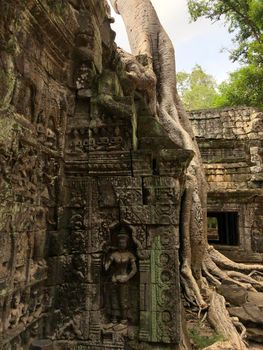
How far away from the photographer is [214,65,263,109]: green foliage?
12.7m

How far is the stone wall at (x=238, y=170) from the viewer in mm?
9344

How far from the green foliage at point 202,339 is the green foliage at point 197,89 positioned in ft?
75.4

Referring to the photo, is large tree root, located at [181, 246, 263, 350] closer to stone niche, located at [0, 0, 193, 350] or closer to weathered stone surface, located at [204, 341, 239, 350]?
weathered stone surface, located at [204, 341, 239, 350]

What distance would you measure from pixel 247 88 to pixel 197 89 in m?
13.7

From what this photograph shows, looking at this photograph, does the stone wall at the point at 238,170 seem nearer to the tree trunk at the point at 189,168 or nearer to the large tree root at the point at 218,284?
the large tree root at the point at 218,284

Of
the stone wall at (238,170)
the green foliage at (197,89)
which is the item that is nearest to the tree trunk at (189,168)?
the stone wall at (238,170)

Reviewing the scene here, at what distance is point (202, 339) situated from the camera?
3854 mm

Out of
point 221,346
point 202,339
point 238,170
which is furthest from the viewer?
point 238,170

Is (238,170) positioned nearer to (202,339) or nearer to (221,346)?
(202,339)

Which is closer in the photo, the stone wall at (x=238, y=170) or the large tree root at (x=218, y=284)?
the large tree root at (x=218, y=284)

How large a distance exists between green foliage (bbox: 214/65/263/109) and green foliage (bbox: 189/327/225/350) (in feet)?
37.7

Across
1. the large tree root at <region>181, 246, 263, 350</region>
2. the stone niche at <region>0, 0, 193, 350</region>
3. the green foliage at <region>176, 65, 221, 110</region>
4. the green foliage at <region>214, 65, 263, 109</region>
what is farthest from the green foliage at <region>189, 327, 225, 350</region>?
the green foliage at <region>176, 65, 221, 110</region>

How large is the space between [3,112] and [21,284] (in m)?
1.48

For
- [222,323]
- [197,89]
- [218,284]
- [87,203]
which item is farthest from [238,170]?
[197,89]
